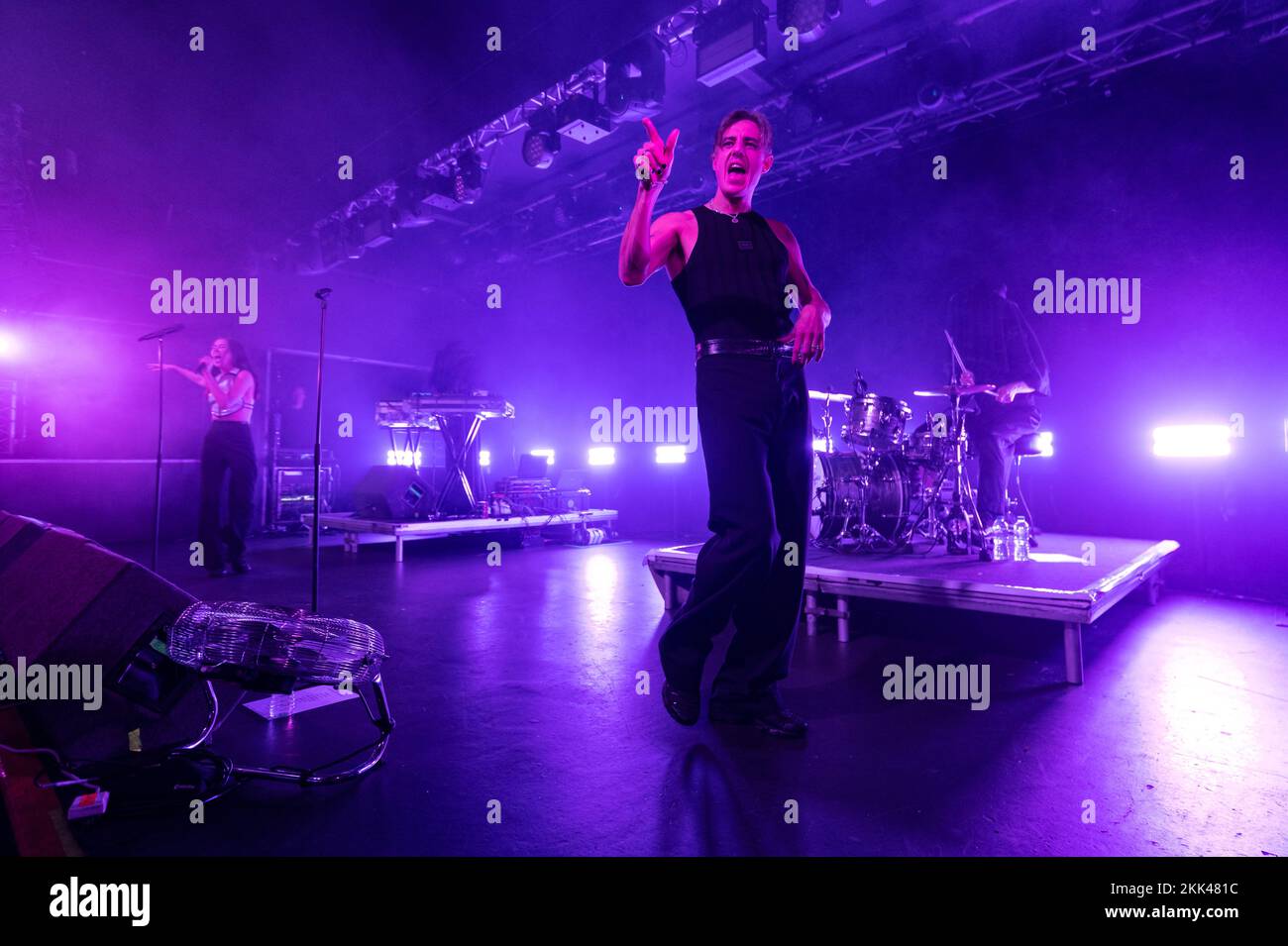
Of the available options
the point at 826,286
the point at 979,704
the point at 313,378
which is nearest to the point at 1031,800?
the point at 979,704

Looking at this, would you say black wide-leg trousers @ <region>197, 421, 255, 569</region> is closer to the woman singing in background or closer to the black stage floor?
the woman singing in background

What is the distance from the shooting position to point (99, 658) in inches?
74.6

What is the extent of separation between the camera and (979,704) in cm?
269

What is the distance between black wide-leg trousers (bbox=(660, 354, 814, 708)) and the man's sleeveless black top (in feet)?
0.44

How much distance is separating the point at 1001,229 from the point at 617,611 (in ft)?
21.5

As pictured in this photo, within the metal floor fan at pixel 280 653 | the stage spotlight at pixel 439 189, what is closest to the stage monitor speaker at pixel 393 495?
the stage spotlight at pixel 439 189

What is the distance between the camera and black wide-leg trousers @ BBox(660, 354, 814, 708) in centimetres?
220

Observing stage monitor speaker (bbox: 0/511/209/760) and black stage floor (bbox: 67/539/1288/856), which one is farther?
stage monitor speaker (bbox: 0/511/209/760)

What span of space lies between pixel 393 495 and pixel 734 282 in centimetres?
665

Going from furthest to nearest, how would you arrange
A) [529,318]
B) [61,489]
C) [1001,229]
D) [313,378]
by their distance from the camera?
[529,318]
[313,378]
[61,489]
[1001,229]

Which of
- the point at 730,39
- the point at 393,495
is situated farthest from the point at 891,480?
the point at 393,495

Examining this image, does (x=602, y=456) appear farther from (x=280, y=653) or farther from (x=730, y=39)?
(x=280, y=653)

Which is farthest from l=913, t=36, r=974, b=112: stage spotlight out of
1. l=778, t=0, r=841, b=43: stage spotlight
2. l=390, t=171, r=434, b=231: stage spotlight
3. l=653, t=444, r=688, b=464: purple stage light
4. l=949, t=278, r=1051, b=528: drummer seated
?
l=653, t=444, r=688, b=464: purple stage light
